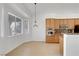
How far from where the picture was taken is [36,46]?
690 centimetres

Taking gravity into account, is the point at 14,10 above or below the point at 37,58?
above

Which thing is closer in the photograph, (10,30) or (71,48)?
(71,48)

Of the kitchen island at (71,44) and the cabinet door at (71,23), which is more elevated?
the cabinet door at (71,23)

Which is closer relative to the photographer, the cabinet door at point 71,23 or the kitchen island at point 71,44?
the kitchen island at point 71,44

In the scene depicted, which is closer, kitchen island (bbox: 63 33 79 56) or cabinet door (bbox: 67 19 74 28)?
kitchen island (bbox: 63 33 79 56)

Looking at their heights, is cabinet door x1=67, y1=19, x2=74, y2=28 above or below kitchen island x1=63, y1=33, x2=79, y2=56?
above

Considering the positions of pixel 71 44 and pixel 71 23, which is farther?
pixel 71 23

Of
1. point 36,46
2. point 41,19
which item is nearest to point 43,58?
point 41,19

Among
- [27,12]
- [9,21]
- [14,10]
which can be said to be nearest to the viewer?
[27,12]

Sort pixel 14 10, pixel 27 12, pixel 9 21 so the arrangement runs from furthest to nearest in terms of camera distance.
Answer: pixel 9 21 < pixel 14 10 < pixel 27 12

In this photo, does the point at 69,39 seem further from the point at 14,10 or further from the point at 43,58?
the point at 43,58

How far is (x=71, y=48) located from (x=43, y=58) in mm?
2723

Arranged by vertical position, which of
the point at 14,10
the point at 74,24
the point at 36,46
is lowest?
the point at 36,46

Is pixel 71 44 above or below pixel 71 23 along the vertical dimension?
below
